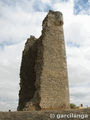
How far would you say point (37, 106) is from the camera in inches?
593

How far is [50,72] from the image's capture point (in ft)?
52.2

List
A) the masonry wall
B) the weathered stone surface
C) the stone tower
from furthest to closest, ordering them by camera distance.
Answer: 1. the masonry wall
2. the stone tower
3. the weathered stone surface

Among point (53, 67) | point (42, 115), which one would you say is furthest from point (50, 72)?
point (42, 115)

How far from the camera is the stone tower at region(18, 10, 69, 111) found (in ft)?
50.3

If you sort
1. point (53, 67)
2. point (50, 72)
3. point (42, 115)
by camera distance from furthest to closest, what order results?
1. point (53, 67)
2. point (50, 72)
3. point (42, 115)

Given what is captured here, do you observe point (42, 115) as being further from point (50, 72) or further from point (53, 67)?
point (53, 67)

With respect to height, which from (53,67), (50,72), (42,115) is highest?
(53,67)

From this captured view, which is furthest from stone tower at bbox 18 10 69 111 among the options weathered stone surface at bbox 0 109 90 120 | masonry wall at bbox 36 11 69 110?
weathered stone surface at bbox 0 109 90 120

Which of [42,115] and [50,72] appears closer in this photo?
[42,115]

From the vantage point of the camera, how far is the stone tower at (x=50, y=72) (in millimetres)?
15328

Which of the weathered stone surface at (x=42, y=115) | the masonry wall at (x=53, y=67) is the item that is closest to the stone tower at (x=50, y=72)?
the masonry wall at (x=53, y=67)

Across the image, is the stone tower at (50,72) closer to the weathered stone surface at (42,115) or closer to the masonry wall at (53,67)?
the masonry wall at (53,67)

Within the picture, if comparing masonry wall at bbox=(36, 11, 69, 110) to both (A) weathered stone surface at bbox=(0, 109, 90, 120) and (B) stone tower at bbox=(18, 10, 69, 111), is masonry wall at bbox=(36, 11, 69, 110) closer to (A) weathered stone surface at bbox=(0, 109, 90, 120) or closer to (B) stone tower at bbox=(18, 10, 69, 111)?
(B) stone tower at bbox=(18, 10, 69, 111)

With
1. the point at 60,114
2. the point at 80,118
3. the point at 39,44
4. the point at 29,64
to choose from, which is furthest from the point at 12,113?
the point at 29,64
